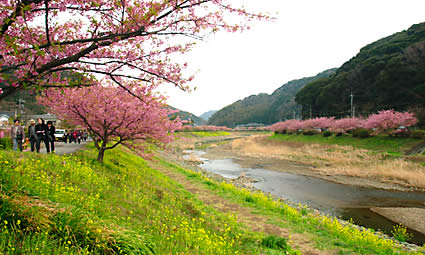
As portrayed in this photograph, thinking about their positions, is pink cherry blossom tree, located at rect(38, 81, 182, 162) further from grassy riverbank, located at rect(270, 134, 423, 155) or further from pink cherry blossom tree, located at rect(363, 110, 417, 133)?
pink cherry blossom tree, located at rect(363, 110, 417, 133)

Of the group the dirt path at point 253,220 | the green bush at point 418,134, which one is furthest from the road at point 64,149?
the green bush at point 418,134

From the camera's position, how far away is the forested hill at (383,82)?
5788cm

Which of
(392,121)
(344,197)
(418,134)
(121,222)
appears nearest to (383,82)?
(392,121)

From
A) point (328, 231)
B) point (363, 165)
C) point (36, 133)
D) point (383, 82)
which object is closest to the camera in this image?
point (328, 231)

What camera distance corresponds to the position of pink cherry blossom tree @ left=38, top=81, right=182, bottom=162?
11.5 metres

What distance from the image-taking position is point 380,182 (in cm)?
2328

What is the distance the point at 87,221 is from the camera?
461cm

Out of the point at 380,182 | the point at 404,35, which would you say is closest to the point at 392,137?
the point at 380,182

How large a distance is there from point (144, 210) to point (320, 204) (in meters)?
13.7

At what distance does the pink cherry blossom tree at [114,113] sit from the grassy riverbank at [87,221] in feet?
9.23

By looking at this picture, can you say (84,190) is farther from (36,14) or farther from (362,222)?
(362,222)

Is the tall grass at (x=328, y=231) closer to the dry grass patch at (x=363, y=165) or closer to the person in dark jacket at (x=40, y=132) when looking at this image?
the person in dark jacket at (x=40, y=132)

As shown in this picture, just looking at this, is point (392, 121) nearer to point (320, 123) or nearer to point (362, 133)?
point (362, 133)

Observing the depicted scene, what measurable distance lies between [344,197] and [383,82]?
195 feet
